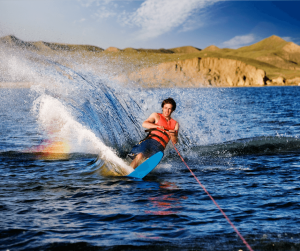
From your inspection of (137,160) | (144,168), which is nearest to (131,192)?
(144,168)

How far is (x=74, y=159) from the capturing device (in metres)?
10.9

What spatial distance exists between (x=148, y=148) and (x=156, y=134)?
1.74 ft

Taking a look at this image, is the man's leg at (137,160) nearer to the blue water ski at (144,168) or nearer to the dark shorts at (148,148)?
the dark shorts at (148,148)

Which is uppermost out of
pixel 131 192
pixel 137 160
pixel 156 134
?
pixel 156 134

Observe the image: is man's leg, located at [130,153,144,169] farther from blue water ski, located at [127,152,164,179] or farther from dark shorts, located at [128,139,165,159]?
blue water ski, located at [127,152,164,179]

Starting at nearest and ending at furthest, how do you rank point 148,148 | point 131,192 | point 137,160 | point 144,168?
1. point 131,192
2. point 144,168
3. point 137,160
4. point 148,148

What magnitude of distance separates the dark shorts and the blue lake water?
585 millimetres

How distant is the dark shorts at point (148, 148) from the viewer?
863 cm

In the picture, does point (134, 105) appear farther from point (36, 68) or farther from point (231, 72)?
point (231, 72)

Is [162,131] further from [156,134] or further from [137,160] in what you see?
[137,160]

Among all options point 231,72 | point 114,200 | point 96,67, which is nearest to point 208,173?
point 114,200

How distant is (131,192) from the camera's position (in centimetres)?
693

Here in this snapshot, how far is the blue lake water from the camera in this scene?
185 inches

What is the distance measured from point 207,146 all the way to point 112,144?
452 centimetres
